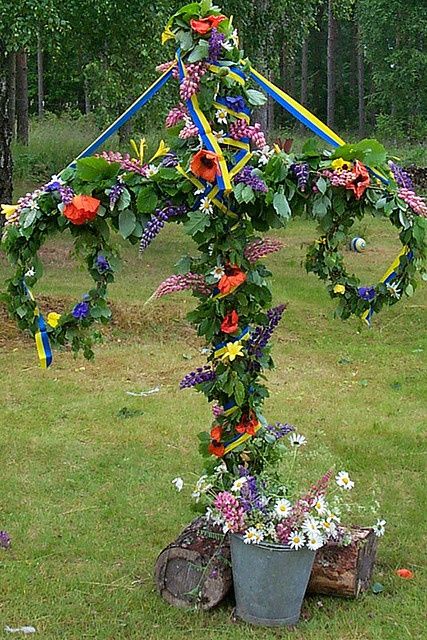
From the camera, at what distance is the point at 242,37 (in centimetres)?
1526

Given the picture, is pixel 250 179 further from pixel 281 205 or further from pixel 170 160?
pixel 170 160

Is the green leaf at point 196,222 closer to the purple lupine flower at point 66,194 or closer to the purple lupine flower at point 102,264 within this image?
the purple lupine flower at point 102,264

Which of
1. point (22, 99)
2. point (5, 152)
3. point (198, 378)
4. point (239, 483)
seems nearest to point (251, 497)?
point (239, 483)

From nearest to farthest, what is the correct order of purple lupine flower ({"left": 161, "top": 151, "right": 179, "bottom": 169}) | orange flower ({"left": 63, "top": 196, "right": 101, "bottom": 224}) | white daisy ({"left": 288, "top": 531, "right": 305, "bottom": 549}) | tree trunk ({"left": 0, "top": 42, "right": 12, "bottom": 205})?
orange flower ({"left": 63, "top": 196, "right": 101, "bottom": 224})
white daisy ({"left": 288, "top": 531, "right": 305, "bottom": 549})
purple lupine flower ({"left": 161, "top": 151, "right": 179, "bottom": 169})
tree trunk ({"left": 0, "top": 42, "right": 12, "bottom": 205})

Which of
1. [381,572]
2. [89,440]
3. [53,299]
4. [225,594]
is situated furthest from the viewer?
[53,299]

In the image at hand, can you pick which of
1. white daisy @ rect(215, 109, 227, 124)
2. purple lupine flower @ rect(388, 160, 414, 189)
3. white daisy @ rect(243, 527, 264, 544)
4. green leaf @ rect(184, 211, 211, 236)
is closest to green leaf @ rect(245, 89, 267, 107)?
white daisy @ rect(215, 109, 227, 124)

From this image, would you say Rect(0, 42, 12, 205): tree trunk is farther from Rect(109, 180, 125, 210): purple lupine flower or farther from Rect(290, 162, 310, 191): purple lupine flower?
Rect(290, 162, 310, 191): purple lupine flower

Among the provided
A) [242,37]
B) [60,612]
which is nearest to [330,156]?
[60,612]

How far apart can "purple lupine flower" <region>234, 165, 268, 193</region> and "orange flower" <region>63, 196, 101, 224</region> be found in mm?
561

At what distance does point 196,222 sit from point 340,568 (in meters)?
1.62

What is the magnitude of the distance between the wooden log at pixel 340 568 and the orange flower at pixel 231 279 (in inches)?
48.2

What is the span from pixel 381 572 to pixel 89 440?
2.44 meters

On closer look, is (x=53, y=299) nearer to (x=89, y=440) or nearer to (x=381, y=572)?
(x=89, y=440)

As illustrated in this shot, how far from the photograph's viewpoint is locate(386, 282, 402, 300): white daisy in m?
3.85
